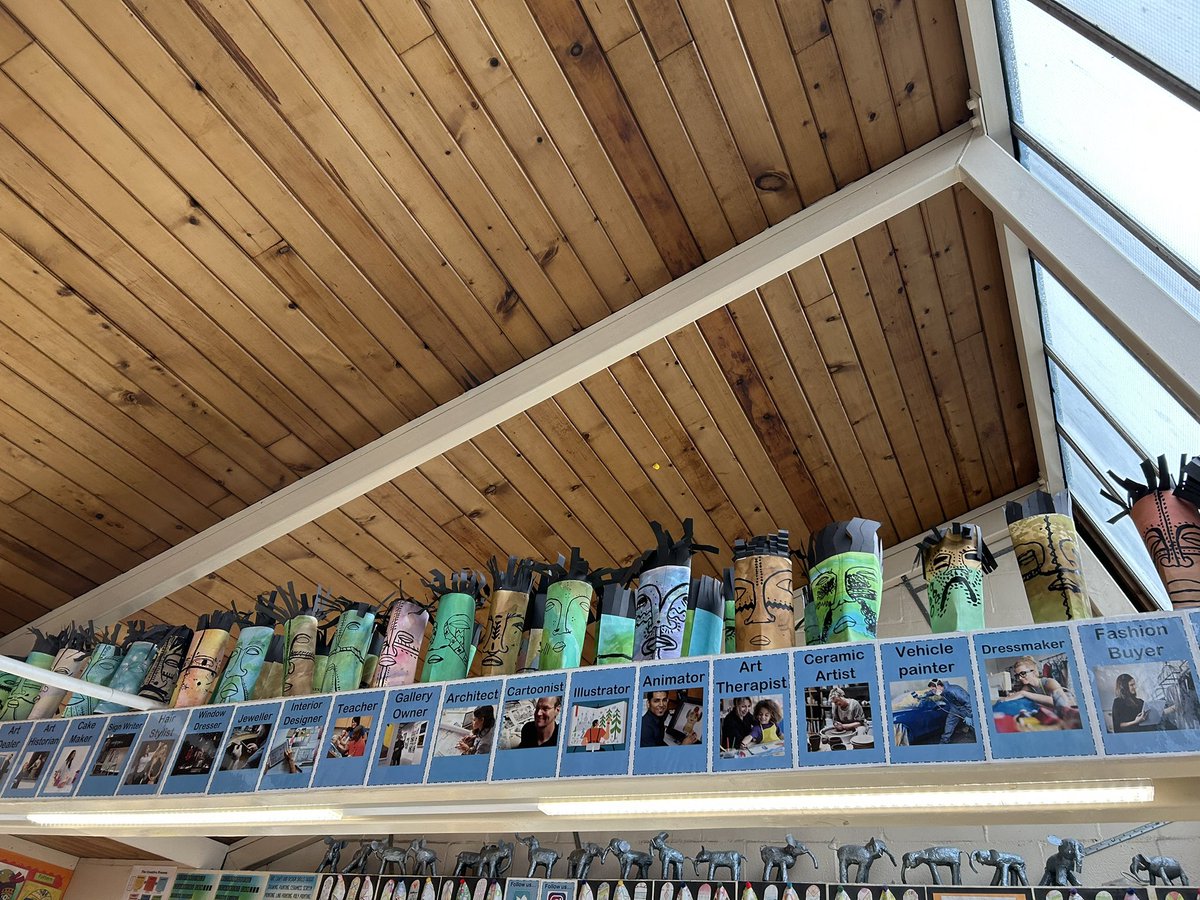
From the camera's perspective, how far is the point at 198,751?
2527 mm

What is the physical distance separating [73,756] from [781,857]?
231 cm

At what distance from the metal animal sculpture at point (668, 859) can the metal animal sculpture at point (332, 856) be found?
4.97 feet

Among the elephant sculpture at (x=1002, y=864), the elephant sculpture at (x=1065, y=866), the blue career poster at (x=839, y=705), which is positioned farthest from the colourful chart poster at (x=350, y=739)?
the elephant sculpture at (x=1065, y=866)

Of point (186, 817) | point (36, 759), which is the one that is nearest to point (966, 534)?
point (186, 817)

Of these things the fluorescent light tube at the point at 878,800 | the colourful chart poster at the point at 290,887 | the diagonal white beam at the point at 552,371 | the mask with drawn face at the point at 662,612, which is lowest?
the fluorescent light tube at the point at 878,800

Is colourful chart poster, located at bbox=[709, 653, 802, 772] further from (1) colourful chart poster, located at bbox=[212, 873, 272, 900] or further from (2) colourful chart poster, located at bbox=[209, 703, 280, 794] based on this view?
(1) colourful chart poster, located at bbox=[212, 873, 272, 900]

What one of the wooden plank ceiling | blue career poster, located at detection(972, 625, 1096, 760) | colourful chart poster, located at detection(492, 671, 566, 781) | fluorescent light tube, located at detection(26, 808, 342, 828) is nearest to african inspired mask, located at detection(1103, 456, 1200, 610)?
blue career poster, located at detection(972, 625, 1096, 760)

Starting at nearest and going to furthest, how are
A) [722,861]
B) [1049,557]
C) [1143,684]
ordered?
[1143,684] < [1049,557] < [722,861]

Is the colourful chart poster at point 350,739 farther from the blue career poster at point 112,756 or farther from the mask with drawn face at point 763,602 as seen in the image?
the mask with drawn face at point 763,602

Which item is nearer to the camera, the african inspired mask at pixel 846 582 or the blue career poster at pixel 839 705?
the blue career poster at pixel 839 705

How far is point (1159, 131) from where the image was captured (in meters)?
2.30

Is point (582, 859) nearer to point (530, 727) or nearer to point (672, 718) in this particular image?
point (530, 727)

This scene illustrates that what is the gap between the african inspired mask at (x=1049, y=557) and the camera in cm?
182

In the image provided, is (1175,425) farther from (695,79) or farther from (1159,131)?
(695,79)
